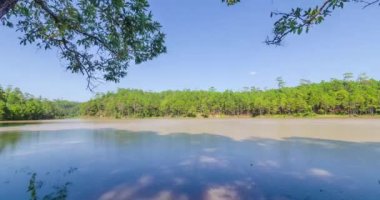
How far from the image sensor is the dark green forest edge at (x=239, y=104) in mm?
60031

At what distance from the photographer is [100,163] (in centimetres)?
1041

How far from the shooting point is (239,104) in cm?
7475

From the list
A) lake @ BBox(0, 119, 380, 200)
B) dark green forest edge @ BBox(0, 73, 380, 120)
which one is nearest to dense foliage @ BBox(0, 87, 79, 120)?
dark green forest edge @ BBox(0, 73, 380, 120)

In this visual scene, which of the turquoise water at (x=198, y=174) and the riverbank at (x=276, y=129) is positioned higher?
the turquoise water at (x=198, y=174)

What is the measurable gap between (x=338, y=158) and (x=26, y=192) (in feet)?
33.3

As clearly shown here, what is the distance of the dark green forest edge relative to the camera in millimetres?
60031

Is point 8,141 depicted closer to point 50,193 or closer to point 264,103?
point 50,193

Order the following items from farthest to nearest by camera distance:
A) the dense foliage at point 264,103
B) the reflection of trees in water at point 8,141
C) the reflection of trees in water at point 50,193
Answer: the dense foliage at point 264,103, the reflection of trees in water at point 8,141, the reflection of trees in water at point 50,193

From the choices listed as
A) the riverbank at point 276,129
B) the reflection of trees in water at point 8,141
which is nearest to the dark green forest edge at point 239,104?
the riverbank at point 276,129

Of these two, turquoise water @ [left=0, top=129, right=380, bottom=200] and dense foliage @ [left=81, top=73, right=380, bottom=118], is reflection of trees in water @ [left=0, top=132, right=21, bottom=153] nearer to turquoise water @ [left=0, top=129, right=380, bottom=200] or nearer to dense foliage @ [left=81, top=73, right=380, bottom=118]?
turquoise water @ [left=0, top=129, right=380, bottom=200]

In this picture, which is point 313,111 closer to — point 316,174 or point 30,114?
point 316,174

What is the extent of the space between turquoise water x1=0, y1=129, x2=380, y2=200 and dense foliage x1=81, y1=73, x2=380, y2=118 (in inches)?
2178

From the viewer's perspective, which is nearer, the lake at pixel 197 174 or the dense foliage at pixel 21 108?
the lake at pixel 197 174

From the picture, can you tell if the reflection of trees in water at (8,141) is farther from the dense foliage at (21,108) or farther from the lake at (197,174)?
the dense foliage at (21,108)
